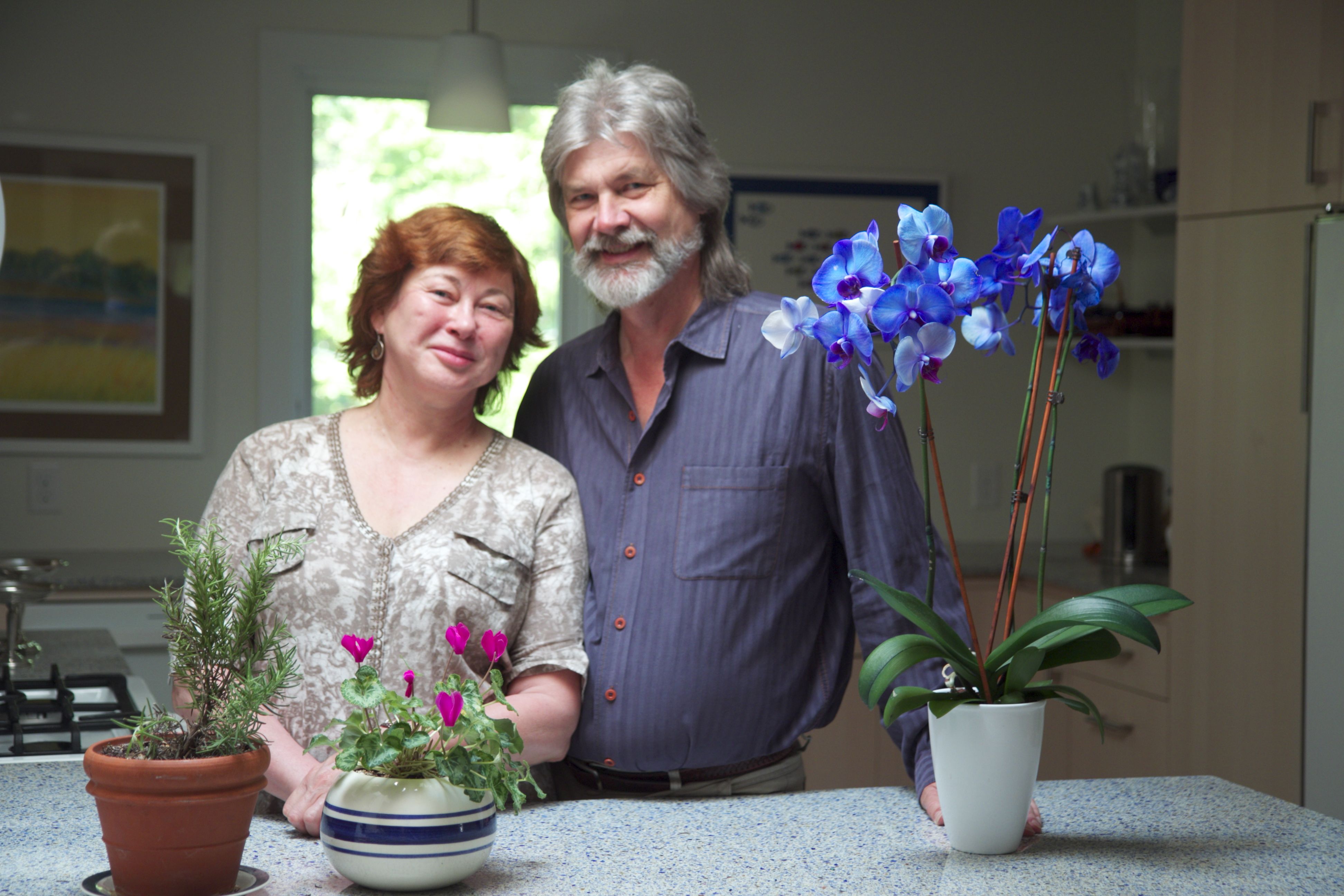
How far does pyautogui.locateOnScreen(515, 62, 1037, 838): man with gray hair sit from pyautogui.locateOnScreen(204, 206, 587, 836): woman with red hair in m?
0.10

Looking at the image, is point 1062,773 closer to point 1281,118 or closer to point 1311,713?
point 1311,713

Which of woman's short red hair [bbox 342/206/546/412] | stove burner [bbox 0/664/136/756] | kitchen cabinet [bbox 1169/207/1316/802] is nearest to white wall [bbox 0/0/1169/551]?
kitchen cabinet [bbox 1169/207/1316/802]

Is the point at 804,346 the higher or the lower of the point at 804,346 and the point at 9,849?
the higher

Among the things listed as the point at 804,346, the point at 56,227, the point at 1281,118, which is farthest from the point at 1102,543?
the point at 56,227

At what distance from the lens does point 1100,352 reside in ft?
3.84

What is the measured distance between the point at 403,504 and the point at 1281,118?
1941 millimetres

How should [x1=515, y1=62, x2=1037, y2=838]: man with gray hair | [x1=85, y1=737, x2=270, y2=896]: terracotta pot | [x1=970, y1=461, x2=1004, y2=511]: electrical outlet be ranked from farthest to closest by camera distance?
1. [x1=970, y1=461, x2=1004, y2=511]: electrical outlet
2. [x1=515, y1=62, x2=1037, y2=838]: man with gray hair
3. [x1=85, y1=737, x2=270, y2=896]: terracotta pot

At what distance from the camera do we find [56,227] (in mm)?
3127

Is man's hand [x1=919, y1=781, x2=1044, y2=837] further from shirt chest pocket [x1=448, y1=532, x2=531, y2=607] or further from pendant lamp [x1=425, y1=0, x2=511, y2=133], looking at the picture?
pendant lamp [x1=425, y1=0, x2=511, y2=133]

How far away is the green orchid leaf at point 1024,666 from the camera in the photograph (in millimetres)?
1114

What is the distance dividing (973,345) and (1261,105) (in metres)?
1.77

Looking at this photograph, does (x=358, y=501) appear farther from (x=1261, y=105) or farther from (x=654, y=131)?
(x=1261, y=105)

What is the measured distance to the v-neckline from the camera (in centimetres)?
150

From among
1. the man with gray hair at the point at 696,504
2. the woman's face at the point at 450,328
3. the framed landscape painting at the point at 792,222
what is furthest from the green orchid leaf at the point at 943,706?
the framed landscape painting at the point at 792,222
